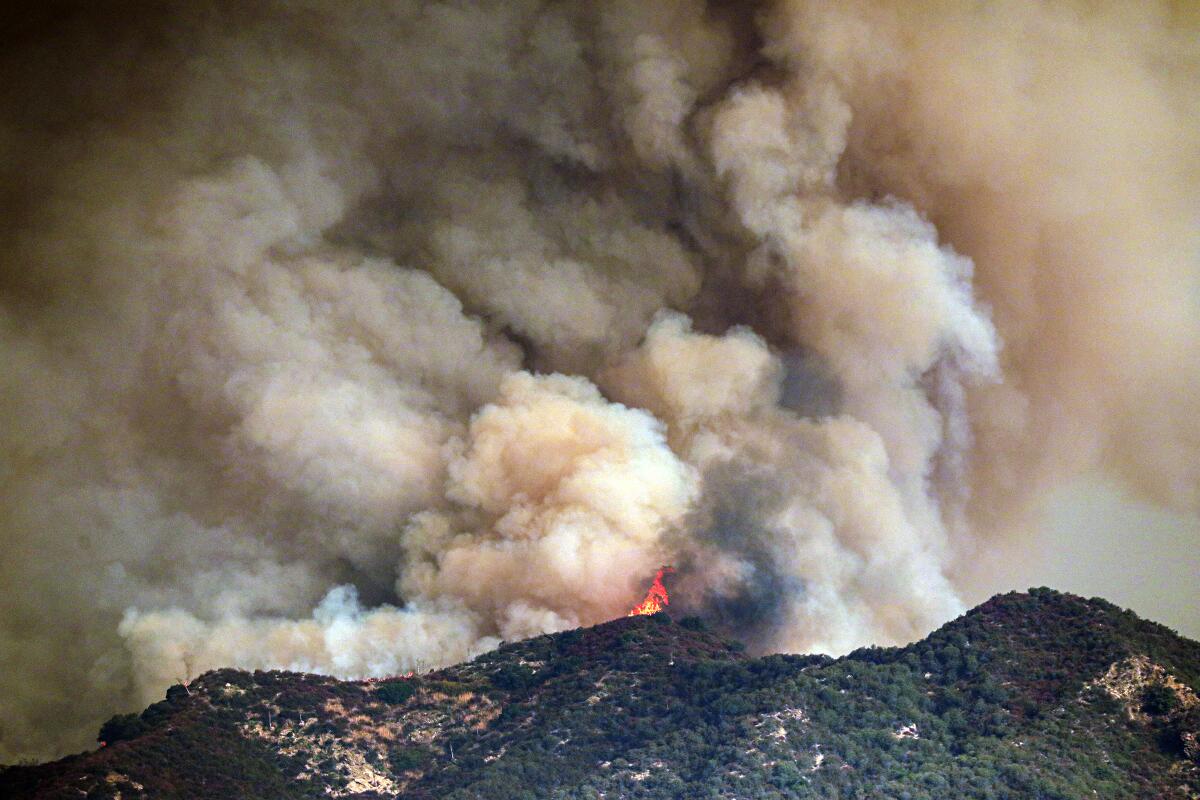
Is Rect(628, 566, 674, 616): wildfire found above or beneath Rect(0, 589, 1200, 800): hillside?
above

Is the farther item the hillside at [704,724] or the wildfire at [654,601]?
the wildfire at [654,601]

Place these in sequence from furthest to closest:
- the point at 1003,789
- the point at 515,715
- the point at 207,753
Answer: the point at 515,715
the point at 207,753
the point at 1003,789

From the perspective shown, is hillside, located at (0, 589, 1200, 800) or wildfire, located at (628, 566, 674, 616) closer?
hillside, located at (0, 589, 1200, 800)

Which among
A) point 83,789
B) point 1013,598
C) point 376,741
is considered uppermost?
point 1013,598

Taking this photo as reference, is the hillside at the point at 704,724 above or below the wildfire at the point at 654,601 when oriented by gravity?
below

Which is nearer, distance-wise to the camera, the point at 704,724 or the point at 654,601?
the point at 704,724

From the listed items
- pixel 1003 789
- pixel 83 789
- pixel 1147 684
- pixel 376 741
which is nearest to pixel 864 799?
pixel 1003 789

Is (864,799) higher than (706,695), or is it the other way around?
(706,695)

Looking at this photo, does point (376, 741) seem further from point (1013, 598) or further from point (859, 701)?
point (1013, 598)
